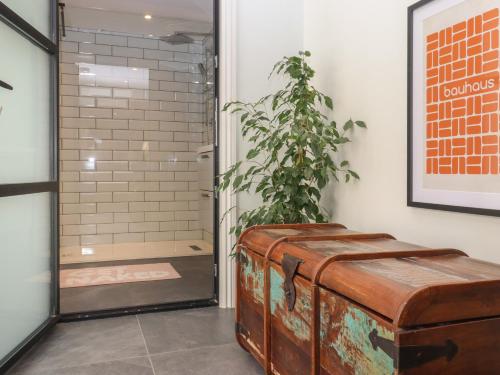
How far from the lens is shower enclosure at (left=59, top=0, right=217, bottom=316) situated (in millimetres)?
3840

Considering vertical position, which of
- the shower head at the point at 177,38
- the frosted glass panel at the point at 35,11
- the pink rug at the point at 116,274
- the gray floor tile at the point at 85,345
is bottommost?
the gray floor tile at the point at 85,345

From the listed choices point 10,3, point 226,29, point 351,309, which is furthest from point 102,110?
point 351,309

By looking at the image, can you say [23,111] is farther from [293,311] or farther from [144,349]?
[293,311]

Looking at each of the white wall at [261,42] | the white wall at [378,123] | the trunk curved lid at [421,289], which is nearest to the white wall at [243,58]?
the white wall at [261,42]

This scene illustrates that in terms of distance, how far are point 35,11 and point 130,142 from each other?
195cm

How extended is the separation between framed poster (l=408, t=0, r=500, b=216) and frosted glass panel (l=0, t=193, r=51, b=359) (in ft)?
5.81

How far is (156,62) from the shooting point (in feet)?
13.3

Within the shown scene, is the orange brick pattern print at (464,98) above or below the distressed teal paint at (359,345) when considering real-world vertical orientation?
above

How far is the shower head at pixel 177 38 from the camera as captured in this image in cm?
383

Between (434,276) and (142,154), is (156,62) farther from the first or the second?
(434,276)

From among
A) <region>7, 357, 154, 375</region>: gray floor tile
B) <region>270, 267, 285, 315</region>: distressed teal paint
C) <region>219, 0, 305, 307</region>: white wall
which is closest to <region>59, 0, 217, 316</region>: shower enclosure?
<region>219, 0, 305, 307</region>: white wall

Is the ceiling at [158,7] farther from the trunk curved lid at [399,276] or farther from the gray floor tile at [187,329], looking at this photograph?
the trunk curved lid at [399,276]

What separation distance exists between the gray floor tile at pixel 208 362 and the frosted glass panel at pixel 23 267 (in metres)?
0.66

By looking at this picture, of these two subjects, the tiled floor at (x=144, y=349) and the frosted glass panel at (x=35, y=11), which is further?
the frosted glass panel at (x=35, y=11)
